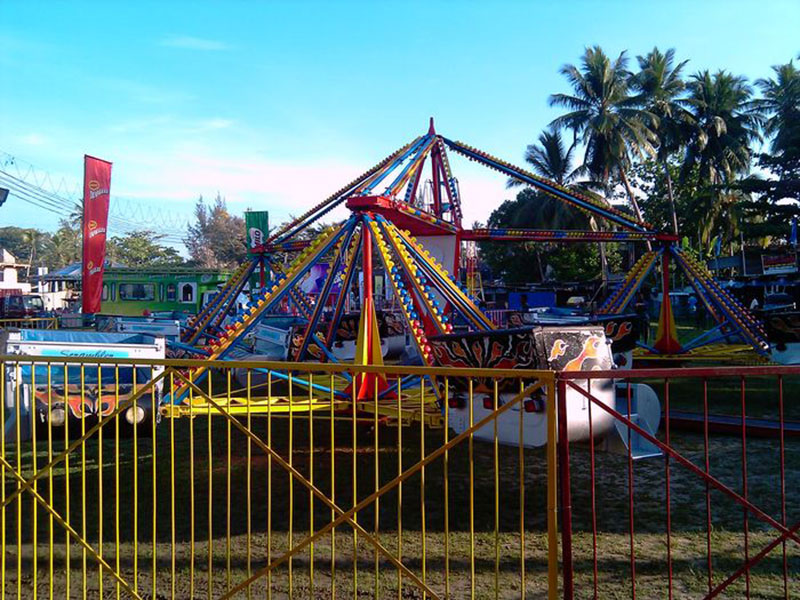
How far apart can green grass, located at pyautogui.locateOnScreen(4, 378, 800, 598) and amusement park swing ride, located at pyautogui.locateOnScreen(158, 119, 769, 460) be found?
68cm

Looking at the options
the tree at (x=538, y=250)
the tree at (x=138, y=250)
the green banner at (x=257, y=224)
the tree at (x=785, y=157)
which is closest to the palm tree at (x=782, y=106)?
the tree at (x=785, y=157)

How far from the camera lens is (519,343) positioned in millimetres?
7301

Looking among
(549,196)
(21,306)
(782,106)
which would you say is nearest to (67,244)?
(21,306)

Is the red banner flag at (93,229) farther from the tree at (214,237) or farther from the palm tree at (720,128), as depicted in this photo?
the tree at (214,237)

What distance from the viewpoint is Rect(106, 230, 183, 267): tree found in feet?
237

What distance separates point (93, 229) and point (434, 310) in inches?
435

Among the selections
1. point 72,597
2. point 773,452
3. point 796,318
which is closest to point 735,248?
point 796,318

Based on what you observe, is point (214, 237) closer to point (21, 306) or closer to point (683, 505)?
point (21, 306)

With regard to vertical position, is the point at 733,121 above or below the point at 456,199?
above

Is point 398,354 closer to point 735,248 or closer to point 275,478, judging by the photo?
point 275,478

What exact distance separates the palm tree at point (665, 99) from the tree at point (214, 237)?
41244 millimetres

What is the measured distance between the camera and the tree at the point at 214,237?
6577 cm

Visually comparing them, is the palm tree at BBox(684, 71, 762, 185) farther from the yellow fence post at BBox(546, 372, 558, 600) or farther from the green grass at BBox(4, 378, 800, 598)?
the yellow fence post at BBox(546, 372, 558, 600)

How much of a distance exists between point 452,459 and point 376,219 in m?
3.70
